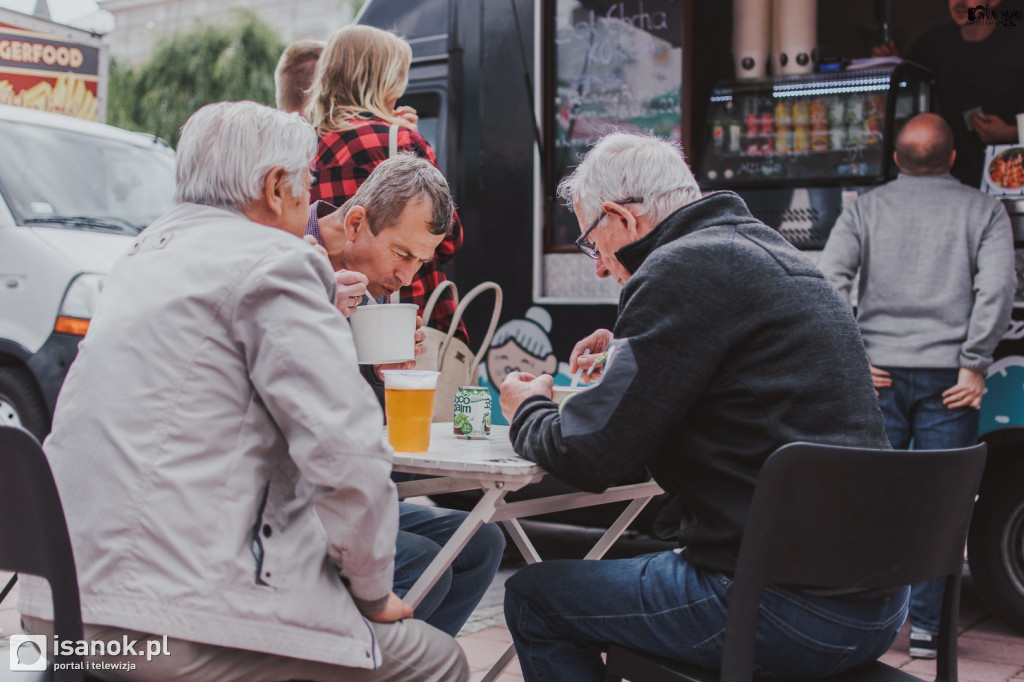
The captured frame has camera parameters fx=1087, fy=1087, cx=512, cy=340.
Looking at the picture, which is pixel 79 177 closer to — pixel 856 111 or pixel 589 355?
pixel 856 111

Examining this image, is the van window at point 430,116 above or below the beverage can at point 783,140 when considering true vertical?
above

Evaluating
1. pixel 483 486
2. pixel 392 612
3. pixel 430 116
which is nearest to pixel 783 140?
pixel 430 116

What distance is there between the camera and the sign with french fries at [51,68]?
10.1 metres

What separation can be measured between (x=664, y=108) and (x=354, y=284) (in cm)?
231

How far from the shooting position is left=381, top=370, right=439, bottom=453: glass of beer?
87.8 inches

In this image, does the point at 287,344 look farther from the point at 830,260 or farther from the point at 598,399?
the point at 830,260

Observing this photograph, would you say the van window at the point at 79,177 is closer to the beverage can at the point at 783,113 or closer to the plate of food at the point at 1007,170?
the beverage can at the point at 783,113

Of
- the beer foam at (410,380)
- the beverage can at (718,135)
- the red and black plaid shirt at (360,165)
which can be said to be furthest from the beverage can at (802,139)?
the beer foam at (410,380)

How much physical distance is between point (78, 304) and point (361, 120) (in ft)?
8.77

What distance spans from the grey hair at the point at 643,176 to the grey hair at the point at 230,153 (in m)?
0.68

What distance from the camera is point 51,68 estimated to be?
10250mm

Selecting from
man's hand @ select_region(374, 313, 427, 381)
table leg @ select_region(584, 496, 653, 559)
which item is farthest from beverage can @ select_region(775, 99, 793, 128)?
table leg @ select_region(584, 496, 653, 559)

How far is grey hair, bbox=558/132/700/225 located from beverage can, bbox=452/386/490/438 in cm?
57

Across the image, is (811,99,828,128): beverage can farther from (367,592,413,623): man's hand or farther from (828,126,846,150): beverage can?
(367,592,413,623): man's hand
